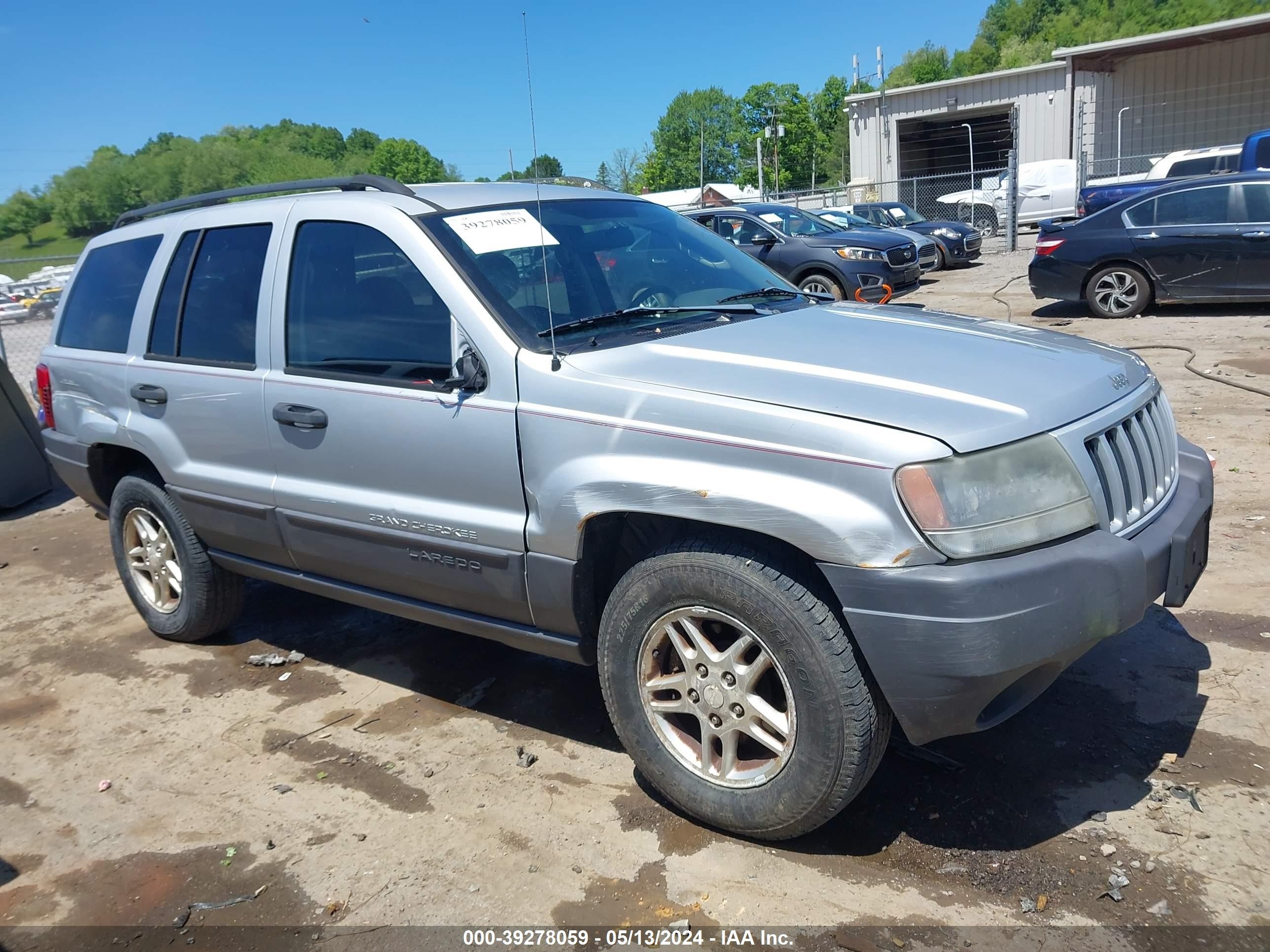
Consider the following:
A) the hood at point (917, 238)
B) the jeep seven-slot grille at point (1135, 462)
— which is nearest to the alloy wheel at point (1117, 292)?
the hood at point (917, 238)

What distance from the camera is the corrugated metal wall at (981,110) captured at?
33.7 meters

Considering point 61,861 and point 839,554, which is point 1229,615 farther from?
point 61,861

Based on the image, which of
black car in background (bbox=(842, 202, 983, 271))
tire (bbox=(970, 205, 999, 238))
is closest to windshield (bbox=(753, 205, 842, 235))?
black car in background (bbox=(842, 202, 983, 271))

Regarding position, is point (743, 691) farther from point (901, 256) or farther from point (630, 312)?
point (901, 256)

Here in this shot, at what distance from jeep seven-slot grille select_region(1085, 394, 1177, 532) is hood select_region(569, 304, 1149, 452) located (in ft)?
0.33

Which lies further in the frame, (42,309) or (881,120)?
(881,120)

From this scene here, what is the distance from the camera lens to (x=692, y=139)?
8419 cm

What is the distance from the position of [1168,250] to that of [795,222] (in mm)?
4965

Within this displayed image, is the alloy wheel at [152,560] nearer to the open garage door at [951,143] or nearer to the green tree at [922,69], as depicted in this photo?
the open garage door at [951,143]

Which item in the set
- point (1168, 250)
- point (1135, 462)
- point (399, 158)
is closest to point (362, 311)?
point (1135, 462)

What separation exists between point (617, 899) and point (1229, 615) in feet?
9.41

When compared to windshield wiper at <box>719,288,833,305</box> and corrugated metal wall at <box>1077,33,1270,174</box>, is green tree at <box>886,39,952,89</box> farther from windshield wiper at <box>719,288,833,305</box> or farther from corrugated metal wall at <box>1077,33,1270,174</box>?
windshield wiper at <box>719,288,833,305</box>

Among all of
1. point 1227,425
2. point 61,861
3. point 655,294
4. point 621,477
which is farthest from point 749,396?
point 1227,425

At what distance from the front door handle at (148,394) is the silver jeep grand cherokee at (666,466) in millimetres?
18
